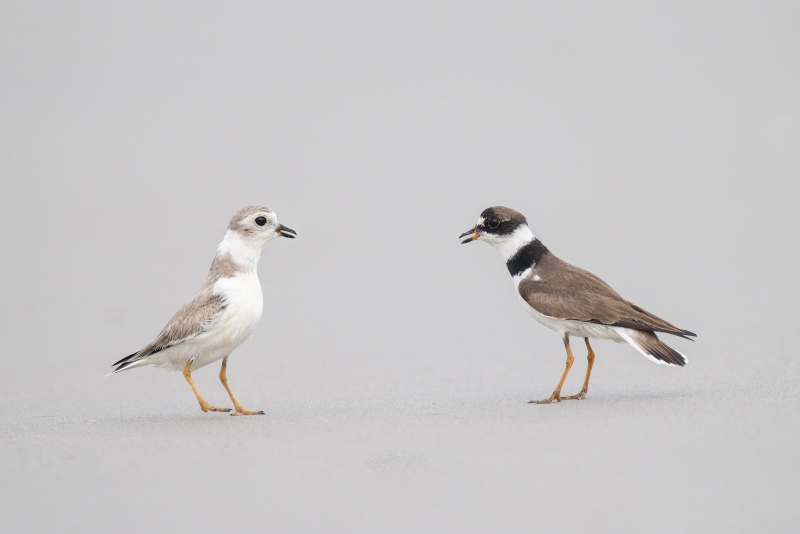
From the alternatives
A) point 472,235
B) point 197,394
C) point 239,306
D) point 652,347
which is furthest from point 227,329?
point 652,347

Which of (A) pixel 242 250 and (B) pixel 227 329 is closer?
(B) pixel 227 329

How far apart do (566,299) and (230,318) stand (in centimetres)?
294

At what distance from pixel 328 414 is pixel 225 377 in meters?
1.00

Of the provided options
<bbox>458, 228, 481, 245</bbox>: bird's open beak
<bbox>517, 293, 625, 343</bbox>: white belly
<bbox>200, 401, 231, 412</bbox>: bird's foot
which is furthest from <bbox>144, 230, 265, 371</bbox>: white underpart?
<bbox>517, 293, 625, 343</bbox>: white belly

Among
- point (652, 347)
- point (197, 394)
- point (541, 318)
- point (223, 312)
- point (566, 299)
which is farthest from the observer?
point (541, 318)

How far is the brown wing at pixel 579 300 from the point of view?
28.7ft

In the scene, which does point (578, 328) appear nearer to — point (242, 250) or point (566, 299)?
point (566, 299)

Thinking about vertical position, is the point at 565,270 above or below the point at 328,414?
above

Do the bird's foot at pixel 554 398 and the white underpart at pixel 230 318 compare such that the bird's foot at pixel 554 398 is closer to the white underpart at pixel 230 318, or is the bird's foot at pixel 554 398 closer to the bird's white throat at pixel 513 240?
the bird's white throat at pixel 513 240

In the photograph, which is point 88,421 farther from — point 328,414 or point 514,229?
point 514,229

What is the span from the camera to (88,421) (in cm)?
A: 862

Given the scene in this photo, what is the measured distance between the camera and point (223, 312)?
28.0 ft

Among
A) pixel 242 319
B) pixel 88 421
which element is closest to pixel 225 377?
pixel 242 319

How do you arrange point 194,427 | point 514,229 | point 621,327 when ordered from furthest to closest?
point 514,229, point 621,327, point 194,427
